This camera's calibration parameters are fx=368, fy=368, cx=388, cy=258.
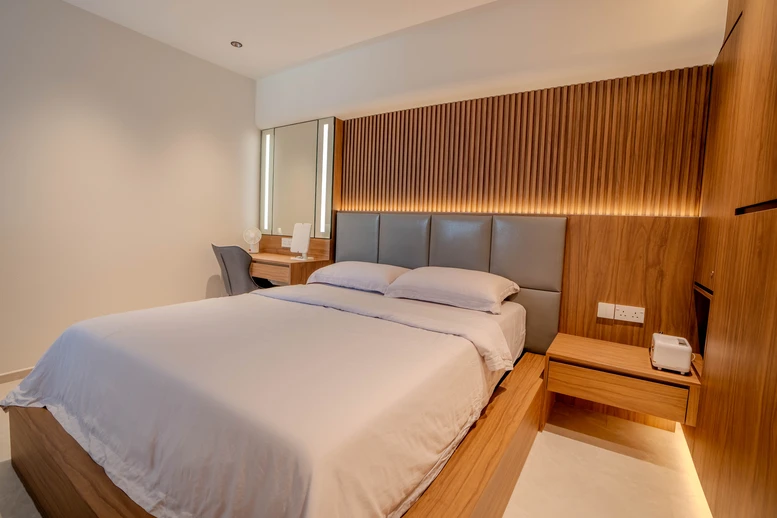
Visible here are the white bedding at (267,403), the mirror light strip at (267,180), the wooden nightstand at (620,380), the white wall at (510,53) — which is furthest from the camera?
the mirror light strip at (267,180)

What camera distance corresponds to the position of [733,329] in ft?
4.42

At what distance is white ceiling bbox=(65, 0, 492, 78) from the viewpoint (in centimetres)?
247

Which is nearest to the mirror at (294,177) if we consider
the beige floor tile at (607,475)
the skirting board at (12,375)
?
the skirting board at (12,375)

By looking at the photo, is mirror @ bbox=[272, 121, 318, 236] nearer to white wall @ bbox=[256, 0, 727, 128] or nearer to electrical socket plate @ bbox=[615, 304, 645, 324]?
white wall @ bbox=[256, 0, 727, 128]

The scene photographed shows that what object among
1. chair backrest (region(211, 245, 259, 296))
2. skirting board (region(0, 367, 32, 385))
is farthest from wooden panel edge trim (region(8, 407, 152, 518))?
chair backrest (region(211, 245, 259, 296))

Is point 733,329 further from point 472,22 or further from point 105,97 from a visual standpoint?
point 105,97

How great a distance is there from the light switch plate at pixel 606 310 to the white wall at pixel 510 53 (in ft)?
4.57

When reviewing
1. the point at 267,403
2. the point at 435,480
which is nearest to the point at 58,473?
the point at 267,403

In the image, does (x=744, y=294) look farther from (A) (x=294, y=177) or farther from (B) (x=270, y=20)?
(A) (x=294, y=177)

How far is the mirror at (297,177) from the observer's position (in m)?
3.57

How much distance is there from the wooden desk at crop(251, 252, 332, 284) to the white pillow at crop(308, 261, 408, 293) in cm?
37

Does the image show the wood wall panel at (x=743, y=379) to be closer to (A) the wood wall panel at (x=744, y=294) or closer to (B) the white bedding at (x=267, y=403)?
(A) the wood wall panel at (x=744, y=294)

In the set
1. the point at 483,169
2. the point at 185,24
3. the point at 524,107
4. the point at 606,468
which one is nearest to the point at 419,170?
the point at 483,169

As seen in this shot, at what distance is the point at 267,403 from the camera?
1.00 m
